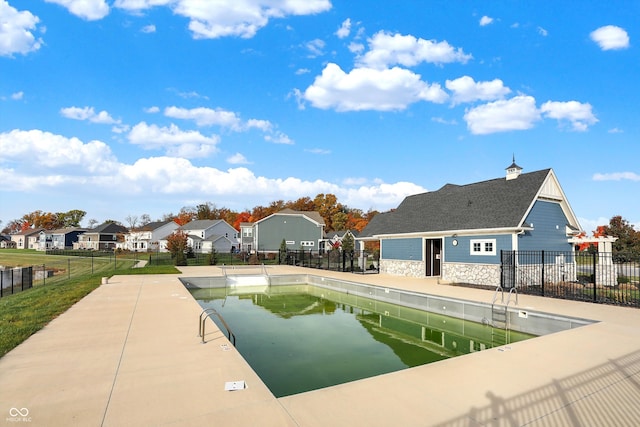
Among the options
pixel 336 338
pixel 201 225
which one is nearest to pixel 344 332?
pixel 336 338

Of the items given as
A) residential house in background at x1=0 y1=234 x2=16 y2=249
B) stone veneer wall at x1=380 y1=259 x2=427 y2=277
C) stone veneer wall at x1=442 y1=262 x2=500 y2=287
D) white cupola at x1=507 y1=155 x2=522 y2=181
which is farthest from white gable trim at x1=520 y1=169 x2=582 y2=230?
residential house in background at x1=0 y1=234 x2=16 y2=249

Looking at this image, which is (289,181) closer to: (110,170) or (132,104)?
(110,170)

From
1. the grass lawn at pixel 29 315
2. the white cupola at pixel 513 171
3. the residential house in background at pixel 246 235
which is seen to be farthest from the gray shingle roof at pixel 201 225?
the white cupola at pixel 513 171

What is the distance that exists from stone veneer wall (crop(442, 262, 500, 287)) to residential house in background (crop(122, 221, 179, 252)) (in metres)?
51.0

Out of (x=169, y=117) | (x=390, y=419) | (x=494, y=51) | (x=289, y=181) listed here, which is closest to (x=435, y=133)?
(x=494, y=51)

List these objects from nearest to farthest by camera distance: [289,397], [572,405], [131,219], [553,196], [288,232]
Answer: [572,405]
[289,397]
[553,196]
[288,232]
[131,219]

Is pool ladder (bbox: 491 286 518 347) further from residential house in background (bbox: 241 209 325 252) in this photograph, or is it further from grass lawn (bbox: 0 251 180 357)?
residential house in background (bbox: 241 209 325 252)

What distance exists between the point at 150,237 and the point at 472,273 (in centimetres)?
5627

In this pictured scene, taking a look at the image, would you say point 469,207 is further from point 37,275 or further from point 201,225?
point 201,225

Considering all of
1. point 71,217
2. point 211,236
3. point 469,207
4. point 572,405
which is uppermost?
point 71,217

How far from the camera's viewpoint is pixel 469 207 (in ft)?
56.2

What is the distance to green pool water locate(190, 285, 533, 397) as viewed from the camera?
663 centimetres

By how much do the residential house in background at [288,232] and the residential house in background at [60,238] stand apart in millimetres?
46886

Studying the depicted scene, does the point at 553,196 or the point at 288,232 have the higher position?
the point at 553,196
